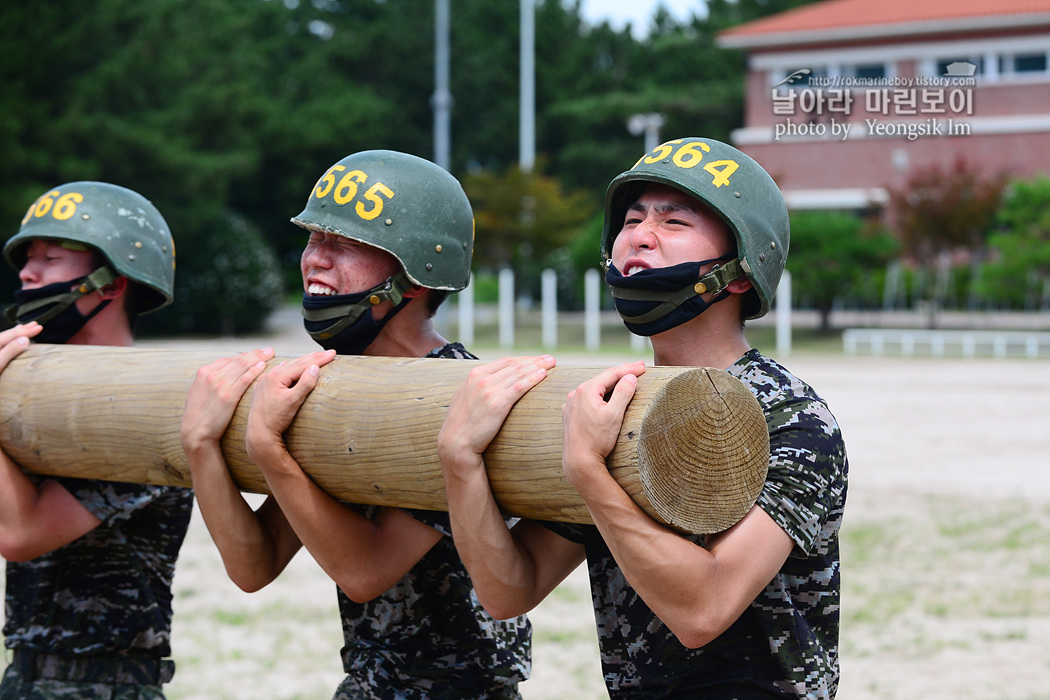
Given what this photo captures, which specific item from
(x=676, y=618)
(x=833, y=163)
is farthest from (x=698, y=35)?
(x=676, y=618)

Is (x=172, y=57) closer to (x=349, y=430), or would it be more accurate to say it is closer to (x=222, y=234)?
(x=222, y=234)

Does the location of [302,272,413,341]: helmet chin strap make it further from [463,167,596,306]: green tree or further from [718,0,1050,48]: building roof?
[718,0,1050,48]: building roof

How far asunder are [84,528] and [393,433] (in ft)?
4.20

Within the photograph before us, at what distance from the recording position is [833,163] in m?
38.8

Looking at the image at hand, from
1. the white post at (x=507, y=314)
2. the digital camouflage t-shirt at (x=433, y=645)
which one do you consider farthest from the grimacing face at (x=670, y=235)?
the white post at (x=507, y=314)

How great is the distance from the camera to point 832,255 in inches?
1238

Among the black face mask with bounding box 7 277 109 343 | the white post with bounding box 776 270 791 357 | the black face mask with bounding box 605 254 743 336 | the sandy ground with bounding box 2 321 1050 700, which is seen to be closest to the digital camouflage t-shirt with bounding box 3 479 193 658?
the black face mask with bounding box 7 277 109 343

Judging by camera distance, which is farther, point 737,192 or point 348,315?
point 348,315

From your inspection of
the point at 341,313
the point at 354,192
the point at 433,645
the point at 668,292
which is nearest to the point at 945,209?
the point at 354,192

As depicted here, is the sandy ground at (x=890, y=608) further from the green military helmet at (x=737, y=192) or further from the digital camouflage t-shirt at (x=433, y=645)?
the green military helmet at (x=737, y=192)

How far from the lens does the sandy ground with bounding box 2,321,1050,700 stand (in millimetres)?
5957

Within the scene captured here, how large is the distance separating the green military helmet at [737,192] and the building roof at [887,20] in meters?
36.0

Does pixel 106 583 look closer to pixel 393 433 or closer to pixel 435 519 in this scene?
pixel 435 519

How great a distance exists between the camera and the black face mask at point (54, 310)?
11.7 feet
